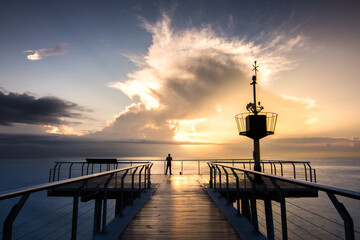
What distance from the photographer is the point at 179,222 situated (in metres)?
3.69

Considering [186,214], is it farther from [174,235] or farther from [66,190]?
[66,190]

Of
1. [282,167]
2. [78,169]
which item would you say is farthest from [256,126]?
[78,169]

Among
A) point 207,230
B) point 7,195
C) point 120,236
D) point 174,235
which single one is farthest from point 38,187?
point 207,230

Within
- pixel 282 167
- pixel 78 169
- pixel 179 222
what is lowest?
pixel 78 169

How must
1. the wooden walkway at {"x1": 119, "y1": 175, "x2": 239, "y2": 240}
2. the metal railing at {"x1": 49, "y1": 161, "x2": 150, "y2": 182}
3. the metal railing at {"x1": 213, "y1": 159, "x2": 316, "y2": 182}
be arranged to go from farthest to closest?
the metal railing at {"x1": 213, "y1": 159, "x2": 316, "y2": 182} < the metal railing at {"x1": 49, "y1": 161, "x2": 150, "y2": 182} < the wooden walkway at {"x1": 119, "y1": 175, "x2": 239, "y2": 240}

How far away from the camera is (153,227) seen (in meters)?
3.45

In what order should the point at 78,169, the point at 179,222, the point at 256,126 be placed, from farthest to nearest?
1. the point at 78,169
2. the point at 256,126
3. the point at 179,222

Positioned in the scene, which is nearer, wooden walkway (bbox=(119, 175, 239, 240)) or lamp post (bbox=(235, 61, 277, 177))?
wooden walkway (bbox=(119, 175, 239, 240))

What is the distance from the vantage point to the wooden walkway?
3114mm

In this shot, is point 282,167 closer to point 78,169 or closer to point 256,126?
point 256,126

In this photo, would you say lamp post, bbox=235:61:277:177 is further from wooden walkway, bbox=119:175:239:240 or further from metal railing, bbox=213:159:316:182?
wooden walkway, bbox=119:175:239:240

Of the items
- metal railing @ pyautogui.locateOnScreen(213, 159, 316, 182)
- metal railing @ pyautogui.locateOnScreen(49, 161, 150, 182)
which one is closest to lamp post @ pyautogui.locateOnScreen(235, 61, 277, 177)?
metal railing @ pyautogui.locateOnScreen(213, 159, 316, 182)

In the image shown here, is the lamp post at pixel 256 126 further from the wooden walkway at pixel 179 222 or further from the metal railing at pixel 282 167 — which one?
the wooden walkway at pixel 179 222

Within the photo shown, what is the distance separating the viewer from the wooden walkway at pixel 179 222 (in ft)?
10.2
